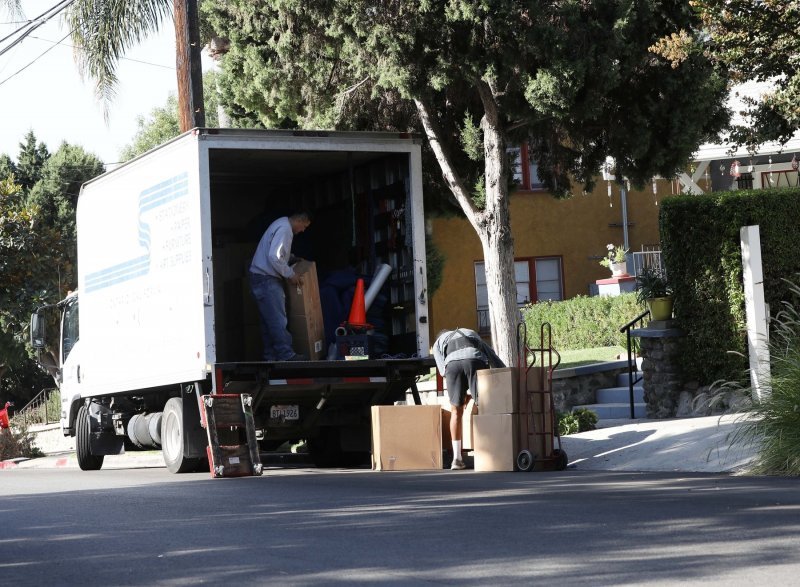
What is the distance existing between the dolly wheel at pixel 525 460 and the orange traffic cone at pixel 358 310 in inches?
102

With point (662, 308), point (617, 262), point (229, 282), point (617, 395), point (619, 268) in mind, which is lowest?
point (617, 395)

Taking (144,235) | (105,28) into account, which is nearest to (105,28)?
(105,28)

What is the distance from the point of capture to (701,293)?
636 inches

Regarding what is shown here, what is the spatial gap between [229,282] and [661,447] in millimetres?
6019

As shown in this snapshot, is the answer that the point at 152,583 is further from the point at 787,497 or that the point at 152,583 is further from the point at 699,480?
the point at 699,480

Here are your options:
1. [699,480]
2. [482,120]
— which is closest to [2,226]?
[482,120]

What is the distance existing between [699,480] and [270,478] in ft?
15.0

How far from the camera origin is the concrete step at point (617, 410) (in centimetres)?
1747

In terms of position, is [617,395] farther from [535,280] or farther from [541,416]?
[535,280]

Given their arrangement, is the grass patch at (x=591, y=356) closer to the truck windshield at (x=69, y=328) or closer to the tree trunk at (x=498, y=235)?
the tree trunk at (x=498, y=235)

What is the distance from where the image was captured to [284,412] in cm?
1488

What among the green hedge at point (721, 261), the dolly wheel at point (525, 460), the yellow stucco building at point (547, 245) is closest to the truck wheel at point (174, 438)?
the dolly wheel at point (525, 460)

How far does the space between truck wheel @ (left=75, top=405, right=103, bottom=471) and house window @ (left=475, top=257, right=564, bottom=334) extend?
48.4 ft

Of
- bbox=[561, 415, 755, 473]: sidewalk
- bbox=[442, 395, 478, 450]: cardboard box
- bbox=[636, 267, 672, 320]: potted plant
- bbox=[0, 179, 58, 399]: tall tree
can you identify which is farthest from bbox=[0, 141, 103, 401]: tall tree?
bbox=[561, 415, 755, 473]: sidewalk
